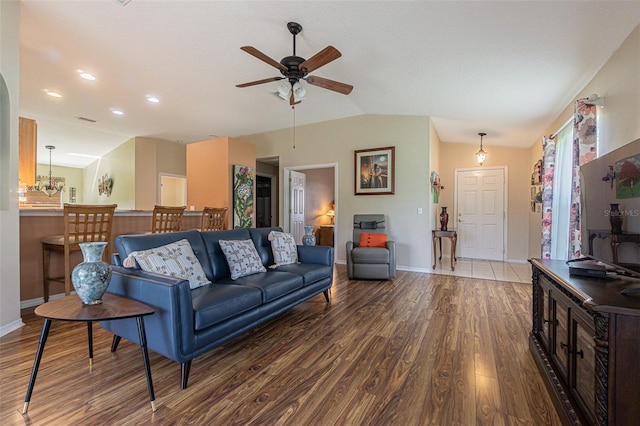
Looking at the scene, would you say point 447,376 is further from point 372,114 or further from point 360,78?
point 372,114

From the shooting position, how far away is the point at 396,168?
515 centimetres

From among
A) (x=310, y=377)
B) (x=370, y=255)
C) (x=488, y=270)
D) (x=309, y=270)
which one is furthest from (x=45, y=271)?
(x=488, y=270)

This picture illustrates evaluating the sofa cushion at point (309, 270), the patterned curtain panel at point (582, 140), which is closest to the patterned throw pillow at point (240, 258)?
the sofa cushion at point (309, 270)

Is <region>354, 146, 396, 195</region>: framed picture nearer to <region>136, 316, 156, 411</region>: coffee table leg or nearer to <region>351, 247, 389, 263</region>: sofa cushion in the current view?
<region>351, 247, 389, 263</region>: sofa cushion

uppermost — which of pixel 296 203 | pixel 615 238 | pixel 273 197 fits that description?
pixel 273 197

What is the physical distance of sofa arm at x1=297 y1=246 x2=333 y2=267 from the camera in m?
3.30

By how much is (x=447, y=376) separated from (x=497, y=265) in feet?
14.7

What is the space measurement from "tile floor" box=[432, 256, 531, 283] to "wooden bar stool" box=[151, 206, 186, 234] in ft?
13.8

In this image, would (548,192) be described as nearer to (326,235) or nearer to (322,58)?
(322,58)

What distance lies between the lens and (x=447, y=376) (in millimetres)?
1831

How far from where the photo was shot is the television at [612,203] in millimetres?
1359

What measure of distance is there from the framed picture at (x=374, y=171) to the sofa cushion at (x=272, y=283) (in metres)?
3.03

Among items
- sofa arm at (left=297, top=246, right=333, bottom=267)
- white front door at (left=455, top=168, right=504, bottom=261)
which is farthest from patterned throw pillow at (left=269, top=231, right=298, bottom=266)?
white front door at (left=455, top=168, right=504, bottom=261)

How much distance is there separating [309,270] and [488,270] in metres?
3.78
